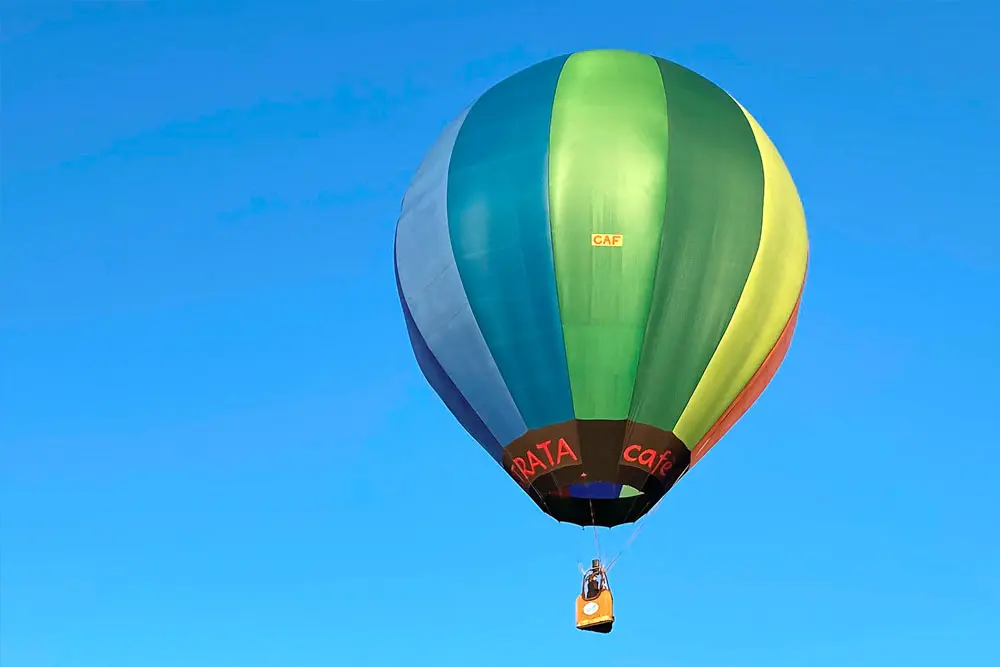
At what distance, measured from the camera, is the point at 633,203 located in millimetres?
27266

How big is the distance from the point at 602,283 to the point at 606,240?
2.22ft

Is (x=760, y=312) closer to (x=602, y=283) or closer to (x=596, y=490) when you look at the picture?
(x=602, y=283)

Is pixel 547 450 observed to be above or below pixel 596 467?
above

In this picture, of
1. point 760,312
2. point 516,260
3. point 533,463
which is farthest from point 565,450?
point 760,312

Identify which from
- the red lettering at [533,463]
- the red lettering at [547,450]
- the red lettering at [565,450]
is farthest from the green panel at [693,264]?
the red lettering at [533,463]

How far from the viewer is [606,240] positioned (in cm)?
2712

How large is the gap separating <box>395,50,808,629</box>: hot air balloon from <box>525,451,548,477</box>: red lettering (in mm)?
22

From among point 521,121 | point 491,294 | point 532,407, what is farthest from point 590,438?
point 521,121

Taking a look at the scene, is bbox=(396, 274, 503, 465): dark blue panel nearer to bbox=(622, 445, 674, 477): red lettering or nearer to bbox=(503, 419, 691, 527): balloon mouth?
bbox=(503, 419, 691, 527): balloon mouth

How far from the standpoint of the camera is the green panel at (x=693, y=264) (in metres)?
27.2

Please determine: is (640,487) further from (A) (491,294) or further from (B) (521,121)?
(B) (521,121)

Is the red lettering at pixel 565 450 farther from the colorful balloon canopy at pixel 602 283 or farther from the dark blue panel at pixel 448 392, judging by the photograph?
the dark blue panel at pixel 448 392

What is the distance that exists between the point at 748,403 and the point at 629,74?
5.87 metres

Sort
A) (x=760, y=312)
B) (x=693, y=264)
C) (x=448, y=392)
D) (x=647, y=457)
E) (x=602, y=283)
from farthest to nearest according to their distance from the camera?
(x=448, y=392)
(x=760, y=312)
(x=647, y=457)
(x=693, y=264)
(x=602, y=283)
